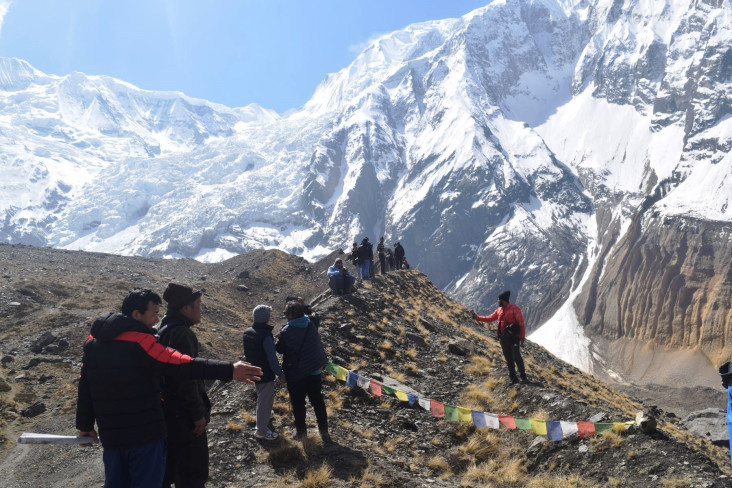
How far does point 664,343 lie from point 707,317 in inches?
546

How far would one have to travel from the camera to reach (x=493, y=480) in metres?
9.32

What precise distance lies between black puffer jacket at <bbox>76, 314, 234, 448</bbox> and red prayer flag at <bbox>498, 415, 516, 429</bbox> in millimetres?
7625

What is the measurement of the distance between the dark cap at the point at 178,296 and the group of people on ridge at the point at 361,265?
46.3ft

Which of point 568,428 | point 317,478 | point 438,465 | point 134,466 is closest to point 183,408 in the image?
point 134,466

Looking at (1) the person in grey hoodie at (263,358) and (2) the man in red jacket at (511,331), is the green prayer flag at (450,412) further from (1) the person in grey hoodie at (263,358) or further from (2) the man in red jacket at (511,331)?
(1) the person in grey hoodie at (263,358)

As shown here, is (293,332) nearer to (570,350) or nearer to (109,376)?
(109,376)

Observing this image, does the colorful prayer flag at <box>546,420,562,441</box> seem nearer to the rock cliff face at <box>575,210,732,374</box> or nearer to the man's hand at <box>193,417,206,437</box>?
the man's hand at <box>193,417,206,437</box>

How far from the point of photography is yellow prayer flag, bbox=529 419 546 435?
1045 cm

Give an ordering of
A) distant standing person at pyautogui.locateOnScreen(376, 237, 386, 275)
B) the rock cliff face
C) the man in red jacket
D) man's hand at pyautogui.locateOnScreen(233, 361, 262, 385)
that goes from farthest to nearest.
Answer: the rock cliff face < distant standing person at pyautogui.locateOnScreen(376, 237, 386, 275) < the man in red jacket < man's hand at pyautogui.locateOnScreen(233, 361, 262, 385)

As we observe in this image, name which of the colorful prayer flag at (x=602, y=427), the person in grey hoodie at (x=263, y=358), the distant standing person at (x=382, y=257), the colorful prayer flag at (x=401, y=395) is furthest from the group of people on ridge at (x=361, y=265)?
the colorful prayer flag at (x=602, y=427)

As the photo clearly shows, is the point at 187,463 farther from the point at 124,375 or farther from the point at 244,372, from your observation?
the point at 124,375

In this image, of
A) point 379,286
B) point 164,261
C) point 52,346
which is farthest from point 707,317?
point 52,346

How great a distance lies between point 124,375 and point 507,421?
26.7ft

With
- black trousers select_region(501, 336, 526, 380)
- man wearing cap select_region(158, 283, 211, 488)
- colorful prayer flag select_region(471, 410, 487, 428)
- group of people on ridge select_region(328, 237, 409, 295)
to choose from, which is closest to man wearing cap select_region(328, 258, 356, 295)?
group of people on ridge select_region(328, 237, 409, 295)
